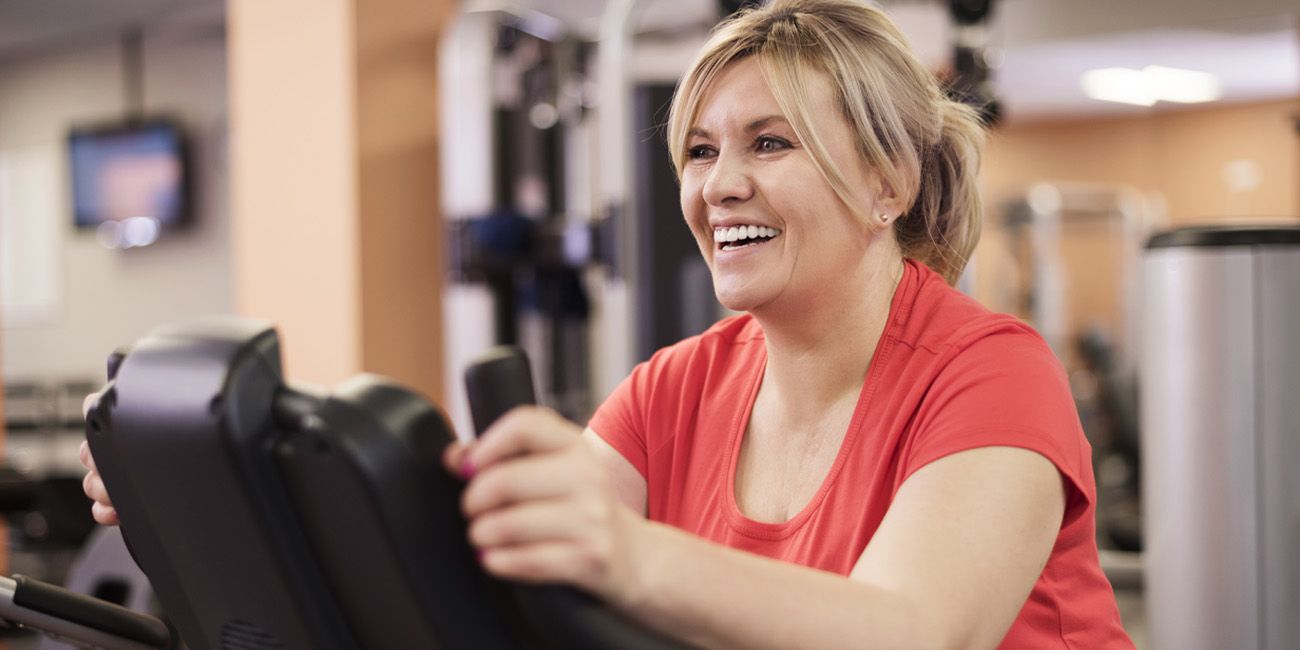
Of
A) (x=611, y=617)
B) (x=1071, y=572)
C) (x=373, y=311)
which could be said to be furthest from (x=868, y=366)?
(x=373, y=311)

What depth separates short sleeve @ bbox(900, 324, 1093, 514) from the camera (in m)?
0.86

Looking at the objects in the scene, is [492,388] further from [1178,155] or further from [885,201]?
[1178,155]

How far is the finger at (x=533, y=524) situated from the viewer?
520 millimetres

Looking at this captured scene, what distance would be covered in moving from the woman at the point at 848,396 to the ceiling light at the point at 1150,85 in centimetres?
642

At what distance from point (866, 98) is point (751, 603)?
65 cm

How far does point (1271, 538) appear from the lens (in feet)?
5.88

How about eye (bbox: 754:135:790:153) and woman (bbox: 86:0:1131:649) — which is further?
eye (bbox: 754:135:790:153)

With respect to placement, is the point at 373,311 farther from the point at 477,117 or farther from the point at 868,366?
the point at 868,366

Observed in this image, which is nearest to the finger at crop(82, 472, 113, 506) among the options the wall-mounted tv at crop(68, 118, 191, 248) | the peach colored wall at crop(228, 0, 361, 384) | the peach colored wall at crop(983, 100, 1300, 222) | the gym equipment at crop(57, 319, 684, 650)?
the gym equipment at crop(57, 319, 684, 650)

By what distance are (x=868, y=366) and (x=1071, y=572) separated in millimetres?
273

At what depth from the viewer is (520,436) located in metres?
0.52

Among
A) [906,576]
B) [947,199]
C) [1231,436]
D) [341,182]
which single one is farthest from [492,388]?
[341,182]

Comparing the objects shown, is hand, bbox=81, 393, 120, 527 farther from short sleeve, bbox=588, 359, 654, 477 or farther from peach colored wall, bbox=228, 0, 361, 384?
peach colored wall, bbox=228, 0, 361, 384

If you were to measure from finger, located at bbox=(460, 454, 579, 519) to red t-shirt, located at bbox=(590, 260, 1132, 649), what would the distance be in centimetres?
43
